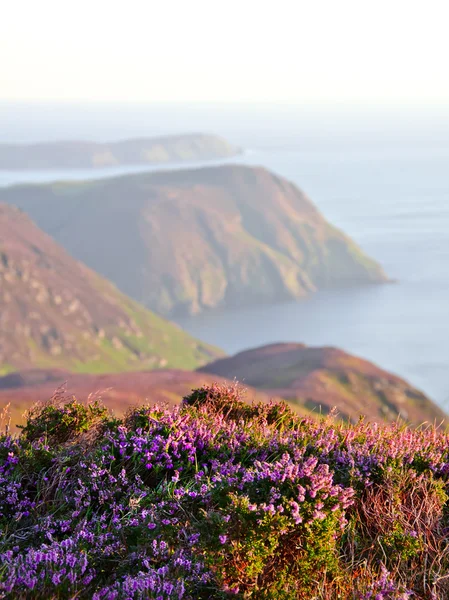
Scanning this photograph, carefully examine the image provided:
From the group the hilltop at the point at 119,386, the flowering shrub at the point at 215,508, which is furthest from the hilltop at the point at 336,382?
the flowering shrub at the point at 215,508

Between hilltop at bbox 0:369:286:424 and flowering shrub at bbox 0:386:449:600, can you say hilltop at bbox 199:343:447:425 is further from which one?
flowering shrub at bbox 0:386:449:600

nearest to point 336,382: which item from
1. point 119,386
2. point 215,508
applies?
point 119,386

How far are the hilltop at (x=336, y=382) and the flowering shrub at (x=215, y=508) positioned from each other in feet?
462

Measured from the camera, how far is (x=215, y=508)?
6.93 metres

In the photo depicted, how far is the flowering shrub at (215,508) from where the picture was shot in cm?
618

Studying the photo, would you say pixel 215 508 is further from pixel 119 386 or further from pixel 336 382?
pixel 336 382

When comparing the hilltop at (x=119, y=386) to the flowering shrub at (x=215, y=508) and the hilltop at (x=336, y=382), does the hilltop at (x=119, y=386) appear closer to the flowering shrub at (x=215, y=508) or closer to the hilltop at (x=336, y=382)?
the hilltop at (x=336, y=382)

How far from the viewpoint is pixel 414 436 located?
904cm

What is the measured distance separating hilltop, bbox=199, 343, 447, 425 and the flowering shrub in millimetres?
140890

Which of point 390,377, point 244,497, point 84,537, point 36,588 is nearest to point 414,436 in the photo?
point 244,497

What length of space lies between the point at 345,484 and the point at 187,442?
179 centimetres

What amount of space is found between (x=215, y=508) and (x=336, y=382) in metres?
171

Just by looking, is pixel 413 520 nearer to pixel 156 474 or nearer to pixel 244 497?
pixel 244 497

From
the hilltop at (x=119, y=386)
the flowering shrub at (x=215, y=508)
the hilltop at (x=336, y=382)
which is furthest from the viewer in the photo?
the hilltop at (x=336, y=382)
